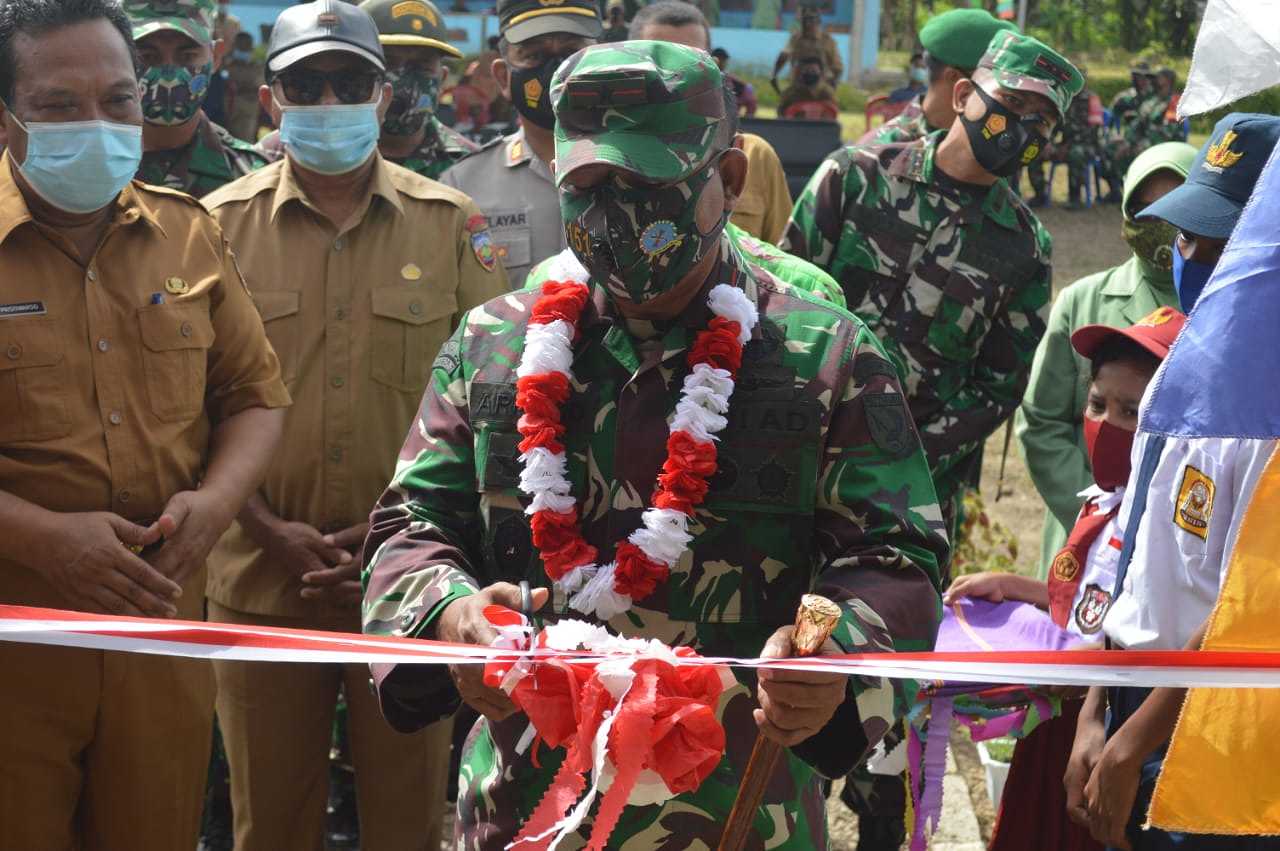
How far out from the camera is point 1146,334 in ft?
12.2

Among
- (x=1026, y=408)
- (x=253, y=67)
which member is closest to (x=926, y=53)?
(x=1026, y=408)

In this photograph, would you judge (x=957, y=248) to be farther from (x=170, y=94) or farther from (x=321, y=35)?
(x=170, y=94)

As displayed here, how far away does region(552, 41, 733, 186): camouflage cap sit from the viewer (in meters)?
2.60

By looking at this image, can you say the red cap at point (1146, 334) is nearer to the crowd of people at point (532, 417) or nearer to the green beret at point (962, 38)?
the crowd of people at point (532, 417)

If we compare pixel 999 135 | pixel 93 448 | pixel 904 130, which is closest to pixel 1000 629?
pixel 999 135

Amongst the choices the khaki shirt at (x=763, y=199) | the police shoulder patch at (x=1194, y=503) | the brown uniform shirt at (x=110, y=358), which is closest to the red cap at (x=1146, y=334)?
the police shoulder patch at (x=1194, y=503)

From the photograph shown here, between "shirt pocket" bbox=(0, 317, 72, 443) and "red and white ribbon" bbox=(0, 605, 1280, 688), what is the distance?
0.62 m

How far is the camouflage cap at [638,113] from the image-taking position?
8.54 feet

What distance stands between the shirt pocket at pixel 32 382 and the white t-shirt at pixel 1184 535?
7.90 feet

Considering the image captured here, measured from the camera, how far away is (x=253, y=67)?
55.5 feet

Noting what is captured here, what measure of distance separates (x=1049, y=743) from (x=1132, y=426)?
2.75 feet

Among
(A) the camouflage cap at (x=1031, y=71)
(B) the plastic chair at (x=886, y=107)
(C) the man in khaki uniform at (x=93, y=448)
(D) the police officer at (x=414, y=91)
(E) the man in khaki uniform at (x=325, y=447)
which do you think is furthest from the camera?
(B) the plastic chair at (x=886, y=107)

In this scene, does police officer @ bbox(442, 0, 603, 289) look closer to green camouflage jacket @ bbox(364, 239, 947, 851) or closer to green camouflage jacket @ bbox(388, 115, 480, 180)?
green camouflage jacket @ bbox(388, 115, 480, 180)

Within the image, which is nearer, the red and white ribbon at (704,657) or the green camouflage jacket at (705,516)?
the red and white ribbon at (704,657)
